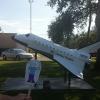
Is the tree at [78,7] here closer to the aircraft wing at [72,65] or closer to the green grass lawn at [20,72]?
the green grass lawn at [20,72]

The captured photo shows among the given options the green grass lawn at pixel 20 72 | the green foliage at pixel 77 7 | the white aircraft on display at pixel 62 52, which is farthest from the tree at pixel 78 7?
the white aircraft on display at pixel 62 52

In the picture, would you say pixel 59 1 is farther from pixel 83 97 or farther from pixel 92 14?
pixel 83 97

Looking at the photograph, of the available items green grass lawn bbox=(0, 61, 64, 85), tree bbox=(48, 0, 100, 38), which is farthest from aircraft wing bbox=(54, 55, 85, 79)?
tree bbox=(48, 0, 100, 38)

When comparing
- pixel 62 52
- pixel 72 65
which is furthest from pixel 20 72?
pixel 72 65

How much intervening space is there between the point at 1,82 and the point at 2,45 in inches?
2219

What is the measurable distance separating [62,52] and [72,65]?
996 millimetres

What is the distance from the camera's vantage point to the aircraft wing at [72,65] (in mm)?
17697

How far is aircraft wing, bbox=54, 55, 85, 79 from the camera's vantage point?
17697 millimetres

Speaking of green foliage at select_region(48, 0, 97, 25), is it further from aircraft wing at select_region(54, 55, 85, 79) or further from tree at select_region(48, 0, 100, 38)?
aircraft wing at select_region(54, 55, 85, 79)

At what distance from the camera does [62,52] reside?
18.8m

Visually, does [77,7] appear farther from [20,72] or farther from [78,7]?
[20,72]

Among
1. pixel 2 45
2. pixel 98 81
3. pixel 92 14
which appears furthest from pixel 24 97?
pixel 2 45

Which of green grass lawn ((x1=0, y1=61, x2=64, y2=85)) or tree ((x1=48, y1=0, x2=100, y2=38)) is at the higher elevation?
tree ((x1=48, y1=0, x2=100, y2=38))

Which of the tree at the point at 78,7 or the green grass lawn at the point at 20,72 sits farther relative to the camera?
the tree at the point at 78,7
